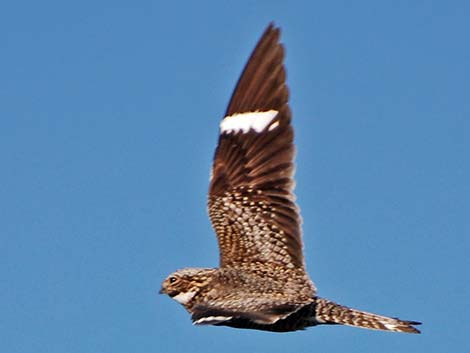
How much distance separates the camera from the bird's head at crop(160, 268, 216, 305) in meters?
16.1

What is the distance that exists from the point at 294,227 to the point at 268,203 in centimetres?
51

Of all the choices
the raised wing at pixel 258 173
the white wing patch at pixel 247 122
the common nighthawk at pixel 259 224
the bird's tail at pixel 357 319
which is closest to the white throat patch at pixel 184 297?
the common nighthawk at pixel 259 224

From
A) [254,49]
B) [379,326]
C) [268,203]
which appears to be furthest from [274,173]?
[379,326]

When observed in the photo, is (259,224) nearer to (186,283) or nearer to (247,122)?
(186,283)

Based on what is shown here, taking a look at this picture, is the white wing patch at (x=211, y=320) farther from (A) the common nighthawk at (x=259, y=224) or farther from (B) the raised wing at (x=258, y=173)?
(B) the raised wing at (x=258, y=173)

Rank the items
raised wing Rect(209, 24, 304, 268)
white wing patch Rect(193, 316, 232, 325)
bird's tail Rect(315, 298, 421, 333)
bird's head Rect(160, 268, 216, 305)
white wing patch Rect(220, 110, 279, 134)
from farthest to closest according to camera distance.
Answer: white wing patch Rect(220, 110, 279, 134)
raised wing Rect(209, 24, 304, 268)
bird's head Rect(160, 268, 216, 305)
bird's tail Rect(315, 298, 421, 333)
white wing patch Rect(193, 316, 232, 325)

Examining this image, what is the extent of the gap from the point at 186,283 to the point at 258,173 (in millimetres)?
1934

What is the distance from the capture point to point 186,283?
53.4 feet

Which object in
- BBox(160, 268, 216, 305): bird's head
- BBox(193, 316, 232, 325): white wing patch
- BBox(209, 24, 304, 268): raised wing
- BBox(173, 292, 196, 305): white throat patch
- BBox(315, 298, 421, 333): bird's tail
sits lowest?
BBox(193, 316, 232, 325): white wing patch

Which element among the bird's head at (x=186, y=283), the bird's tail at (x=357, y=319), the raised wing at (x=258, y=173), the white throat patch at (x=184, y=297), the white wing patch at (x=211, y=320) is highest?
the raised wing at (x=258, y=173)

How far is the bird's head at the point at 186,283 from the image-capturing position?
1611cm

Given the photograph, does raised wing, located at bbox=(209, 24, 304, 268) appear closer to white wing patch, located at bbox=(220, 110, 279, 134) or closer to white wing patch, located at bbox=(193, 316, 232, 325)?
white wing patch, located at bbox=(220, 110, 279, 134)

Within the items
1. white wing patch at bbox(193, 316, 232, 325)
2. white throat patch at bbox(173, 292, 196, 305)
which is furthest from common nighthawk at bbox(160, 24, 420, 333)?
white wing patch at bbox(193, 316, 232, 325)

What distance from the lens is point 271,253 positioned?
16562 millimetres
